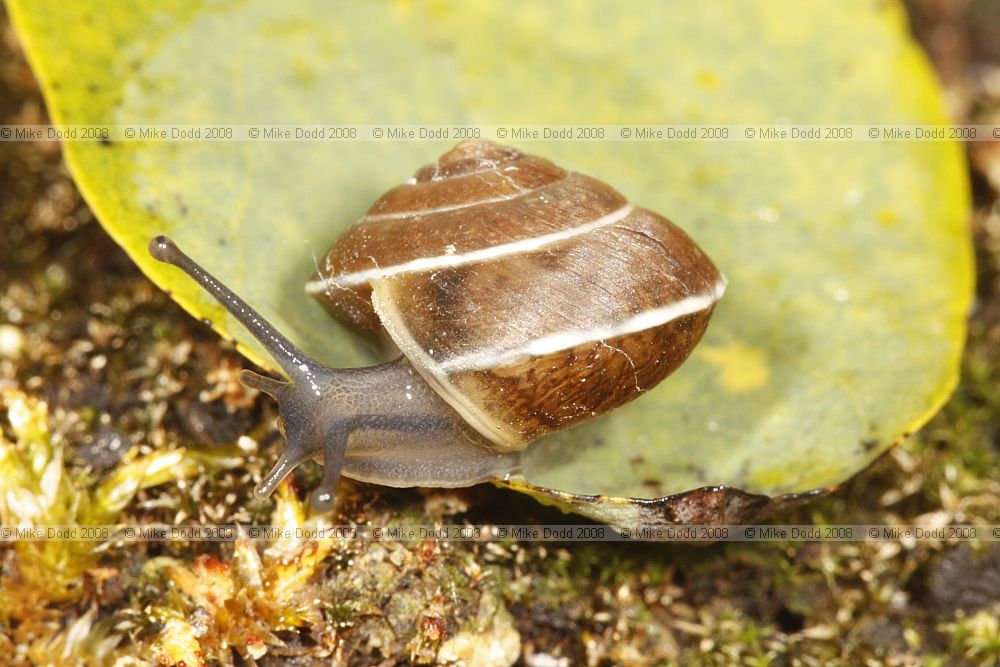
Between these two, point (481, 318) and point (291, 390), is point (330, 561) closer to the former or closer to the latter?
point (291, 390)

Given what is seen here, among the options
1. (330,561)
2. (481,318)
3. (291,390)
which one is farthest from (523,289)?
(330,561)

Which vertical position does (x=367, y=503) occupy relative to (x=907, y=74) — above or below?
below

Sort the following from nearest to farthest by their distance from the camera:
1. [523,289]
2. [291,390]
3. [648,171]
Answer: [523,289]
[291,390]
[648,171]

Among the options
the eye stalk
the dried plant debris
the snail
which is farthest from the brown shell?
the dried plant debris

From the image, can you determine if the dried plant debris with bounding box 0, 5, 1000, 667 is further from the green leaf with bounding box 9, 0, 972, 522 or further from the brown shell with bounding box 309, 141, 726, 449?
the brown shell with bounding box 309, 141, 726, 449

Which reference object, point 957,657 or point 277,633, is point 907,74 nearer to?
point 957,657

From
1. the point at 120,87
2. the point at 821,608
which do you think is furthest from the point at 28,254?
the point at 821,608
